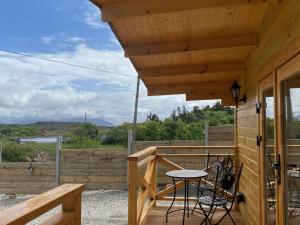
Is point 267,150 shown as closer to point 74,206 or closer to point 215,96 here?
point 74,206

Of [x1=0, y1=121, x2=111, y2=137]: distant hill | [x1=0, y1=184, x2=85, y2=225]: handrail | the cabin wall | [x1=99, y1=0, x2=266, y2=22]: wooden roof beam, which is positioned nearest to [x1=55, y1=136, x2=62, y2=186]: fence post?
the cabin wall

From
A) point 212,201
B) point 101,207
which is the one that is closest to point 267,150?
point 212,201

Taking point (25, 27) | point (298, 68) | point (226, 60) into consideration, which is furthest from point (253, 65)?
point (25, 27)

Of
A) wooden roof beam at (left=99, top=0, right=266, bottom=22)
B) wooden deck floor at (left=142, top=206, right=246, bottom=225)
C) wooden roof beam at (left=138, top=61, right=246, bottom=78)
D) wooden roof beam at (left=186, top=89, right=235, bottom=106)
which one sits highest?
wooden roof beam at (left=99, top=0, right=266, bottom=22)

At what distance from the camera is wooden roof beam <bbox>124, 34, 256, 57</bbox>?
10.8 ft

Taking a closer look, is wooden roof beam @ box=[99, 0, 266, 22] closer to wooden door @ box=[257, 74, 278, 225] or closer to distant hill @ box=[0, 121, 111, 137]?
wooden door @ box=[257, 74, 278, 225]

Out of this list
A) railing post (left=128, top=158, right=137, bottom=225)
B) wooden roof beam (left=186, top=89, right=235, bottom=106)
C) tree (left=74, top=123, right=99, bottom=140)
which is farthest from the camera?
tree (left=74, top=123, right=99, bottom=140)

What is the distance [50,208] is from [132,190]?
213 cm

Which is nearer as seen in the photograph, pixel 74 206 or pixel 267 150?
pixel 74 206

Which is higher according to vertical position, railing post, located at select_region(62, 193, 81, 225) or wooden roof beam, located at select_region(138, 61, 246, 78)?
wooden roof beam, located at select_region(138, 61, 246, 78)

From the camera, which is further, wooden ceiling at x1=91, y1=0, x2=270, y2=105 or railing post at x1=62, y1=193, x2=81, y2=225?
wooden ceiling at x1=91, y1=0, x2=270, y2=105

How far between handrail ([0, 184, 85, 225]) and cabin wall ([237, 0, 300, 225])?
5.37 ft

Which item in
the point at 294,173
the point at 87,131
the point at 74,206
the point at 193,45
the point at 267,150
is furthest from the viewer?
the point at 87,131

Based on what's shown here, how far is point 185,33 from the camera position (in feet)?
10.4
